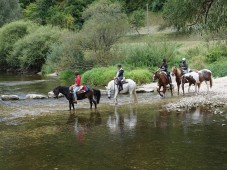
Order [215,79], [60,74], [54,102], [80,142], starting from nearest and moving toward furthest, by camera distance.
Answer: [80,142] < [54,102] < [215,79] < [60,74]

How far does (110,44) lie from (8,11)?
132 feet

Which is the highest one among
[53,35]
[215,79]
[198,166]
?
[53,35]

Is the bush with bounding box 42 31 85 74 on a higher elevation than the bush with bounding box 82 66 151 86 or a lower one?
higher

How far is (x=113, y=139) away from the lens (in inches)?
608

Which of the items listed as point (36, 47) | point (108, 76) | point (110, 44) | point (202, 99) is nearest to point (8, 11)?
point (36, 47)

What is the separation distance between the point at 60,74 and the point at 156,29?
45.1m

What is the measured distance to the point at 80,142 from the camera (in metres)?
15.2

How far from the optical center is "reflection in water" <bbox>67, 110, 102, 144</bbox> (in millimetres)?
16739

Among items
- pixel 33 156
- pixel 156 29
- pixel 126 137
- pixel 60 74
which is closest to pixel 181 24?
pixel 126 137

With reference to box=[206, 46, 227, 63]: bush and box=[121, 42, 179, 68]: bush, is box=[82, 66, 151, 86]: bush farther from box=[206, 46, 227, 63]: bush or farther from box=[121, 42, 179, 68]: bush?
box=[206, 46, 227, 63]: bush

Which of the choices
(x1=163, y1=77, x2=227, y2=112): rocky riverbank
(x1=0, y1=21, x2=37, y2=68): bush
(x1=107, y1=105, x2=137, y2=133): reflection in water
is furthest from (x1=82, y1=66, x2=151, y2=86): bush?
(x1=0, y1=21, x2=37, y2=68): bush

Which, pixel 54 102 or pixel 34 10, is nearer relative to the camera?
pixel 54 102

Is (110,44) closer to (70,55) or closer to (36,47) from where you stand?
(70,55)

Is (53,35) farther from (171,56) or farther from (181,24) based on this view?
(181,24)
